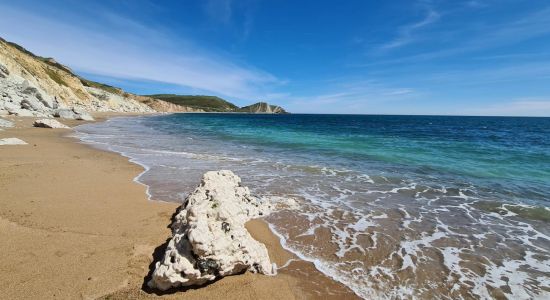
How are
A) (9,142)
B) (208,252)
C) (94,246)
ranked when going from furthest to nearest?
(9,142)
(94,246)
(208,252)

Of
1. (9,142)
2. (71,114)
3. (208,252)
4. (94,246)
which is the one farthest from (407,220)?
(71,114)

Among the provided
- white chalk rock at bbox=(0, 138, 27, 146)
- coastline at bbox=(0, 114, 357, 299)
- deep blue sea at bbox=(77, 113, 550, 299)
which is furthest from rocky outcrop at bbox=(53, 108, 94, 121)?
coastline at bbox=(0, 114, 357, 299)

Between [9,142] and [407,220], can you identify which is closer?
[407,220]

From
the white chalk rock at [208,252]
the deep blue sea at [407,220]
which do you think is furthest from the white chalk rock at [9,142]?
the white chalk rock at [208,252]

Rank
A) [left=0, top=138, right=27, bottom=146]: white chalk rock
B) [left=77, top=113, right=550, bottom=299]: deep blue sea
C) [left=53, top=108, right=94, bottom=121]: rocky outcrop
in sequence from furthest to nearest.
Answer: [left=53, top=108, right=94, bottom=121]: rocky outcrop, [left=0, top=138, right=27, bottom=146]: white chalk rock, [left=77, top=113, right=550, bottom=299]: deep blue sea

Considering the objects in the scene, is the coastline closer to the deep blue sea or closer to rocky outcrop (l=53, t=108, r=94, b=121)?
the deep blue sea

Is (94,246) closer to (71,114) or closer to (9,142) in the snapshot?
(9,142)

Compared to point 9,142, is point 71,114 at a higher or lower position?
higher

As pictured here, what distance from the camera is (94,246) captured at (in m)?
5.91

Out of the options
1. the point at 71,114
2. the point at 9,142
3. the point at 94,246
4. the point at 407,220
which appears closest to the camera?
the point at 94,246

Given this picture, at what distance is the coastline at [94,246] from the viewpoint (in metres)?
4.71

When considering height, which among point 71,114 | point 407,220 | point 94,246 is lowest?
point 407,220

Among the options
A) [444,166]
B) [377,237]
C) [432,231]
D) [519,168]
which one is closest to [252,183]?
[377,237]

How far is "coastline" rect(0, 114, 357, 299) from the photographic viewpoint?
471 centimetres
